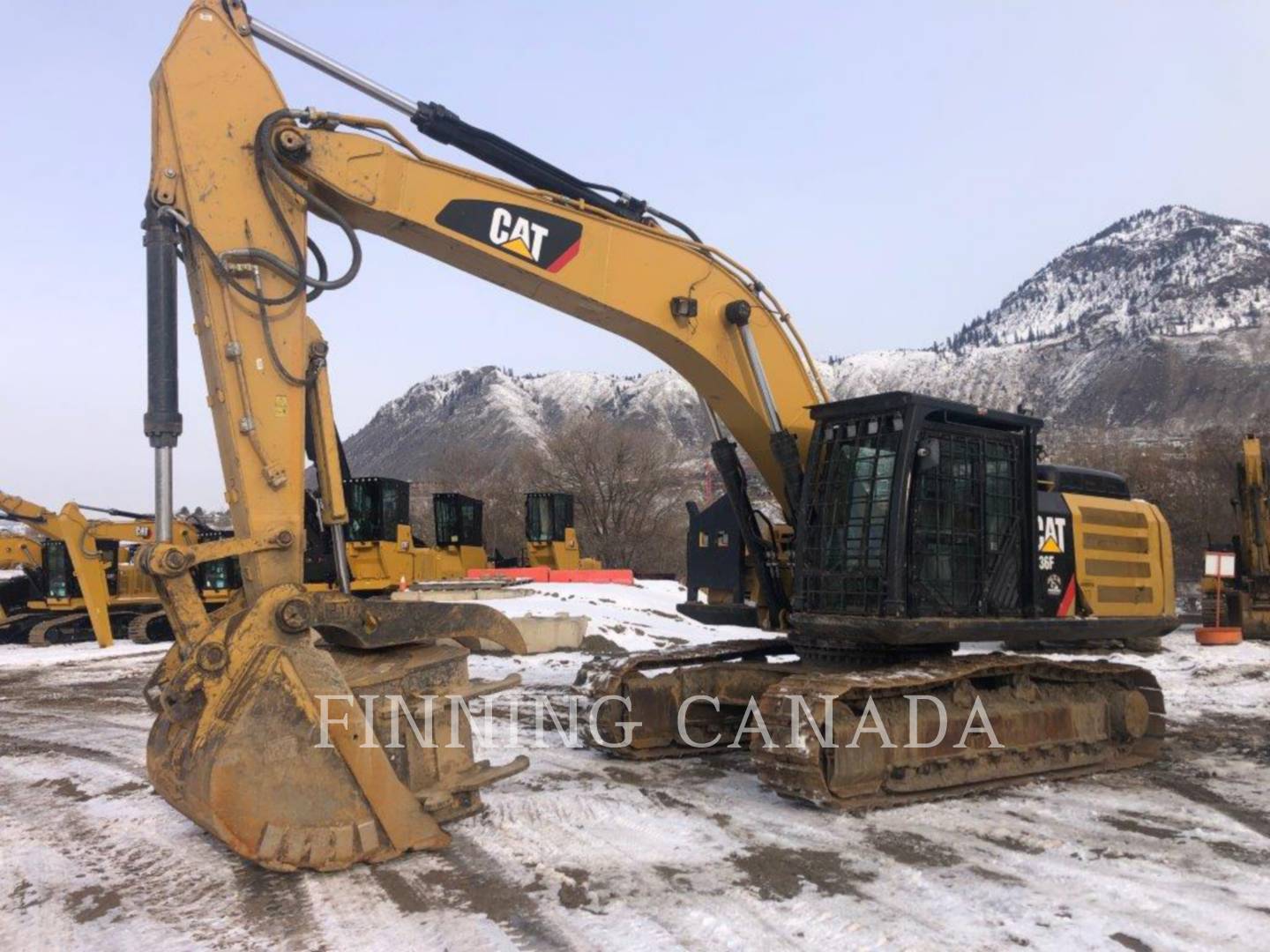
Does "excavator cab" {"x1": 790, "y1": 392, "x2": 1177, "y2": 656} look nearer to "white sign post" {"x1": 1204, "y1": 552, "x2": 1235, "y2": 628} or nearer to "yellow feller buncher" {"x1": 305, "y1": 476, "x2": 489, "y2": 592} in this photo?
"white sign post" {"x1": 1204, "y1": 552, "x2": 1235, "y2": 628}

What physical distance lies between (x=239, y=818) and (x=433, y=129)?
4180 mm

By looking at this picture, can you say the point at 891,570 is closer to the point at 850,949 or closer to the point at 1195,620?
the point at 850,949

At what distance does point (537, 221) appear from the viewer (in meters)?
6.56

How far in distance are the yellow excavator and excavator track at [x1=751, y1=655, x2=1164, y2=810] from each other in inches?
1.0

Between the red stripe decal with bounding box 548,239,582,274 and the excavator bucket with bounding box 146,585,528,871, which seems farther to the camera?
the red stripe decal with bounding box 548,239,582,274

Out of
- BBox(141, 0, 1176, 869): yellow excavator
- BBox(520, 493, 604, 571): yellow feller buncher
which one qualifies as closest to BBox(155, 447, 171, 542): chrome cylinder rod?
BBox(141, 0, 1176, 869): yellow excavator

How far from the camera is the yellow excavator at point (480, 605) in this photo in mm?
4848

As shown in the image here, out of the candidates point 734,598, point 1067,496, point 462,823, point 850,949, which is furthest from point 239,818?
point 1067,496

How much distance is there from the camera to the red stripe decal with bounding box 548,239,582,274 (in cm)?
662

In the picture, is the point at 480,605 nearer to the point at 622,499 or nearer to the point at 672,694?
the point at 672,694

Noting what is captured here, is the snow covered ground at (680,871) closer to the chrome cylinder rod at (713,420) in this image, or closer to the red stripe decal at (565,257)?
the chrome cylinder rod at (713,420)

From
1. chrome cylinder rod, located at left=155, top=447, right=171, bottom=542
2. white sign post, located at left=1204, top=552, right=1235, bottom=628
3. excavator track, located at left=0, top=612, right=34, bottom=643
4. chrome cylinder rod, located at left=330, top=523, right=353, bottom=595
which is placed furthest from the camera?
excavator track, located at left=0, top=612, right=34, bottom=643

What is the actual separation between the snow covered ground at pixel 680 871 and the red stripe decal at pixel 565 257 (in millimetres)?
3316

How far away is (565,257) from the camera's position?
667 centimetres
